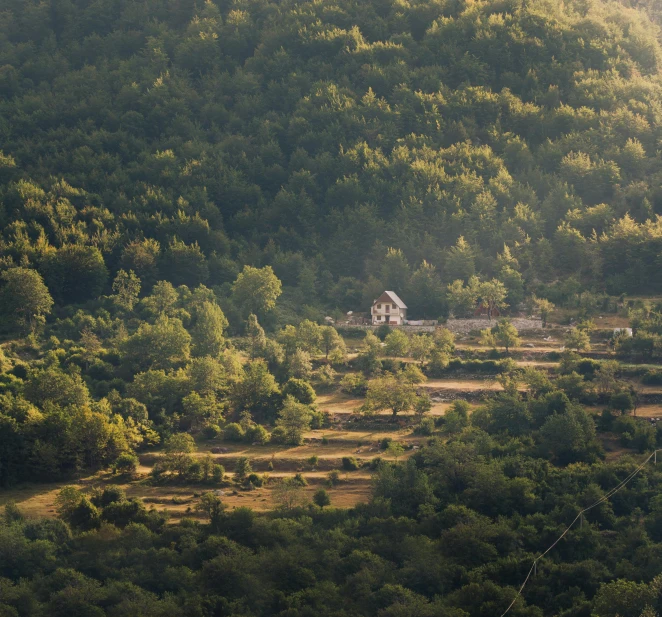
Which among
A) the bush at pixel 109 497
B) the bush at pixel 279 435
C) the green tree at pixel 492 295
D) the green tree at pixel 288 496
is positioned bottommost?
the green tree at pixel 492 295

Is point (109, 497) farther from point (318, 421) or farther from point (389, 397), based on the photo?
point (389, 397)

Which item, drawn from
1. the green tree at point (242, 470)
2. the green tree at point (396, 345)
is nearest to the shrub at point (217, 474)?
the green tree at point (242, 470)

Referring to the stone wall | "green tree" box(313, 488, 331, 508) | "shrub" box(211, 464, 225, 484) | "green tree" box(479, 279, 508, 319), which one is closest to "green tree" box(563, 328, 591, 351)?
the stone wall

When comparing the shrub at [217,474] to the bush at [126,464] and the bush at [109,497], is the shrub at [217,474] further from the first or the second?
the bush at [109,497]

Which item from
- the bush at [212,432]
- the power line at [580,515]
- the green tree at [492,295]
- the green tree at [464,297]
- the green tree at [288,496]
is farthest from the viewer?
the green tree at [464,297]

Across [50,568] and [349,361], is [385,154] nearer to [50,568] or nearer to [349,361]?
[349,361]
